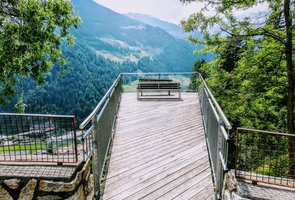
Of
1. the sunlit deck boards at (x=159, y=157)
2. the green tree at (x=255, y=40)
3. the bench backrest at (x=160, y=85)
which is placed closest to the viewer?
the sunlit deck boards at (x=159, y=157)

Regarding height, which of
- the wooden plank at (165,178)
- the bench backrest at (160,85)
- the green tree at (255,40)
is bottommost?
the wooden plank at (165,178)

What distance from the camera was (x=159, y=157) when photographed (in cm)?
620

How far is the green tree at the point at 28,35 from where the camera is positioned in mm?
9773

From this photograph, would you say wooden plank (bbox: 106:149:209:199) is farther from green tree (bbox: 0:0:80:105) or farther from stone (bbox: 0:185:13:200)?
green tree (bbox: 0:0:80:105)

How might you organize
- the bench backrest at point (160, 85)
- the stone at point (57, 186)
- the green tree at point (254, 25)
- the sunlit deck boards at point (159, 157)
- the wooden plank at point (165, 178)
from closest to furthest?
1. the stone at point (57, 186)
2. the wooden plank at point (165, 178)
3. the sunlit deck boards at point (159, 157)
4. the green tree at point (254, 25)
5. the bench backrest at point (160, 85)

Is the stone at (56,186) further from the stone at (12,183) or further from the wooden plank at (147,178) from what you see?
the wooden plank at (147,178)

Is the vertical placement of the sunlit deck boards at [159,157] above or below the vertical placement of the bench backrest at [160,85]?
below

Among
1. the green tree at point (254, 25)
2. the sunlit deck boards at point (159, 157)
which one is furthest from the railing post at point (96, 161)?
the green tree at point (254, 25)

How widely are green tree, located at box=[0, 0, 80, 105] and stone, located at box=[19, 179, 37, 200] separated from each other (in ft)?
22.8

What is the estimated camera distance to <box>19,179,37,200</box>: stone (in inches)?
174

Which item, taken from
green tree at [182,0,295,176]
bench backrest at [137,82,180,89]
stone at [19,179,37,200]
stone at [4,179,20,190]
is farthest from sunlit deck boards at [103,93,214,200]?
green tree at [182,0,295,176]

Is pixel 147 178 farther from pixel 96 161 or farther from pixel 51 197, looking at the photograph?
pixel 51 197

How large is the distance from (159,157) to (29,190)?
9.55ft

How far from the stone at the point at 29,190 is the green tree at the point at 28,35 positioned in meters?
6.94
